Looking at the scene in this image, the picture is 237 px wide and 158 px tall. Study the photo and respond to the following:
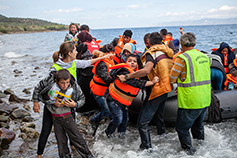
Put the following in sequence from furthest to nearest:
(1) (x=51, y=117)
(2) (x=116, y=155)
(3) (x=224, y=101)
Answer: (3) (x=224, y=101), (2) (x=116, y=155), (1) (x=51, y=117)

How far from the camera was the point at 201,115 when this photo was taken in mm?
3529

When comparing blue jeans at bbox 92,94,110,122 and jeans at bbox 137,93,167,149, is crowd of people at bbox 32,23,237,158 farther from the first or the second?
blue jeans at bbox 92,94,110,122

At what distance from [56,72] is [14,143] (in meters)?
2.24

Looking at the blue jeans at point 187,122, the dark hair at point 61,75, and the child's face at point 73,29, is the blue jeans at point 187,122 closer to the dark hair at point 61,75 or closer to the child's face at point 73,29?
the dark hair at point 61,75

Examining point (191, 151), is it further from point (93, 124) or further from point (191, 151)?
point (93, 124)

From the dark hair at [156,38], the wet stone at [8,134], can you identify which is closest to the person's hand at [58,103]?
the dark hair at [156,38]

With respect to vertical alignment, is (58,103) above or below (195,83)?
below

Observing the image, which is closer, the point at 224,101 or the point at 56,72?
the point at 56,72

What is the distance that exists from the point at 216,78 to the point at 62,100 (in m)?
3.85

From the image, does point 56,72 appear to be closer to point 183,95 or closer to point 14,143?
point 183,95

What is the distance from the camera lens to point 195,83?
3.21m

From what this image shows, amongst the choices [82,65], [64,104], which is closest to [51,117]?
[64,104]

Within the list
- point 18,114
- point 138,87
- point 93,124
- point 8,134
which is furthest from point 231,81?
point 18,114

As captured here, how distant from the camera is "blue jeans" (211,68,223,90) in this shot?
5125mm
